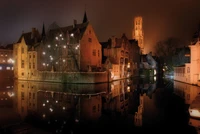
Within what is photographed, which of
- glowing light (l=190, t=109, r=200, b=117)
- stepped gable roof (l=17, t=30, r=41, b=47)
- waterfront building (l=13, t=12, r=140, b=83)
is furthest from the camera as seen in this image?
stepped gable roof (l=17, t=30, r=41, b=47)

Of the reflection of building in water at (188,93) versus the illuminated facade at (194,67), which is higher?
the illuminated facade at (194,67)

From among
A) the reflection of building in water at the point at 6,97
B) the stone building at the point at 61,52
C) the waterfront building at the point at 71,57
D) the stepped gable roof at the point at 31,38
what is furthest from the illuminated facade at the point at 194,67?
the stepped gable roof at the point at 31,38

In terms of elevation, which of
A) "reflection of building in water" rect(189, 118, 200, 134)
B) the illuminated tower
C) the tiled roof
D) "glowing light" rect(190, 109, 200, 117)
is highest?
the illuminated tower

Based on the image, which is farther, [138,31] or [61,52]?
[138,31]

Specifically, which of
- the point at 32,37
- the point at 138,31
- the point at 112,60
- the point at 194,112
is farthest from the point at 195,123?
the point at 138,31

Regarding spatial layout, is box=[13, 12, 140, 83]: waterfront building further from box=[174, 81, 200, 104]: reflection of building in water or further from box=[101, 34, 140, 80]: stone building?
box=[174, 81, 200, 104]: reflection of building in water

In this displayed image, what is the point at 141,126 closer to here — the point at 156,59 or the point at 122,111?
the point at 122,111

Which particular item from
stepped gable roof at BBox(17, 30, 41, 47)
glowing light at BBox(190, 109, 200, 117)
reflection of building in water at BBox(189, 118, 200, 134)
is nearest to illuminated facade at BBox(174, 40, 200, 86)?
glowing light at BBox(190, 109, 200, 117)

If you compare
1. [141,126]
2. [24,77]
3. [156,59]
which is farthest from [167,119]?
[156,59]

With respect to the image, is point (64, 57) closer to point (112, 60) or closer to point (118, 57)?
point (112, 60)

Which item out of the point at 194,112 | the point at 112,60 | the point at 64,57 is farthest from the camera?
the point at 112,60

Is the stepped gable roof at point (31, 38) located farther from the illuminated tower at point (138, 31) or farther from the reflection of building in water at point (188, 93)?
the illuminated tower at point (138, 31)

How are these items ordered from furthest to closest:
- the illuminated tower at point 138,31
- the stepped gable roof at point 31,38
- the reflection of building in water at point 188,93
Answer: the illuminated tower at point 138,31 → the stepped gable roof at point 31,38 → the reflection of building in water at point 188,93

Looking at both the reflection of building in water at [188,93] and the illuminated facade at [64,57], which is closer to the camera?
the reflection of building in water at [188,93]
